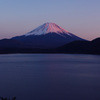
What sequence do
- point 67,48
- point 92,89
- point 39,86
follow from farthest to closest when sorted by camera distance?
point 67,48 < point 39,86 < point 92,89

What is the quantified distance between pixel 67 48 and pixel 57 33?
56.6 m

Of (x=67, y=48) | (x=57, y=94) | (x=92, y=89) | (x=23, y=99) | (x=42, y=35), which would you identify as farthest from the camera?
(x=42, y=35)

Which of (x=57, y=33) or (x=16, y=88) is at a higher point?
(x=57, y=33)

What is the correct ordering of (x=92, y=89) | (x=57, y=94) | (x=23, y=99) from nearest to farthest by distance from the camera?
(x=23, y=99), (x=57, y=94), (x=92, y=89)

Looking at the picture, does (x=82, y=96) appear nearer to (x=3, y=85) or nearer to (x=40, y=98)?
(x=40, y=98)

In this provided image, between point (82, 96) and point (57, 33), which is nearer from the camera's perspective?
point (82, 96)

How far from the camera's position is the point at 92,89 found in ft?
33.4

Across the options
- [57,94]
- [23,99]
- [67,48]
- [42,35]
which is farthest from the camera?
[42,35]

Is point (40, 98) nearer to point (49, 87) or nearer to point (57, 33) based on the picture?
point (49, 87)

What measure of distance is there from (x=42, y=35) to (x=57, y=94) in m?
114

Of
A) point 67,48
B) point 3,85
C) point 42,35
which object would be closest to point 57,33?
point 42,35

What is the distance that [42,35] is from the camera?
123375 millimetres

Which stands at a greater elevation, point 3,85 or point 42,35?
point 42,35

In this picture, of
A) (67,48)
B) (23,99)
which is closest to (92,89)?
(23,99)
